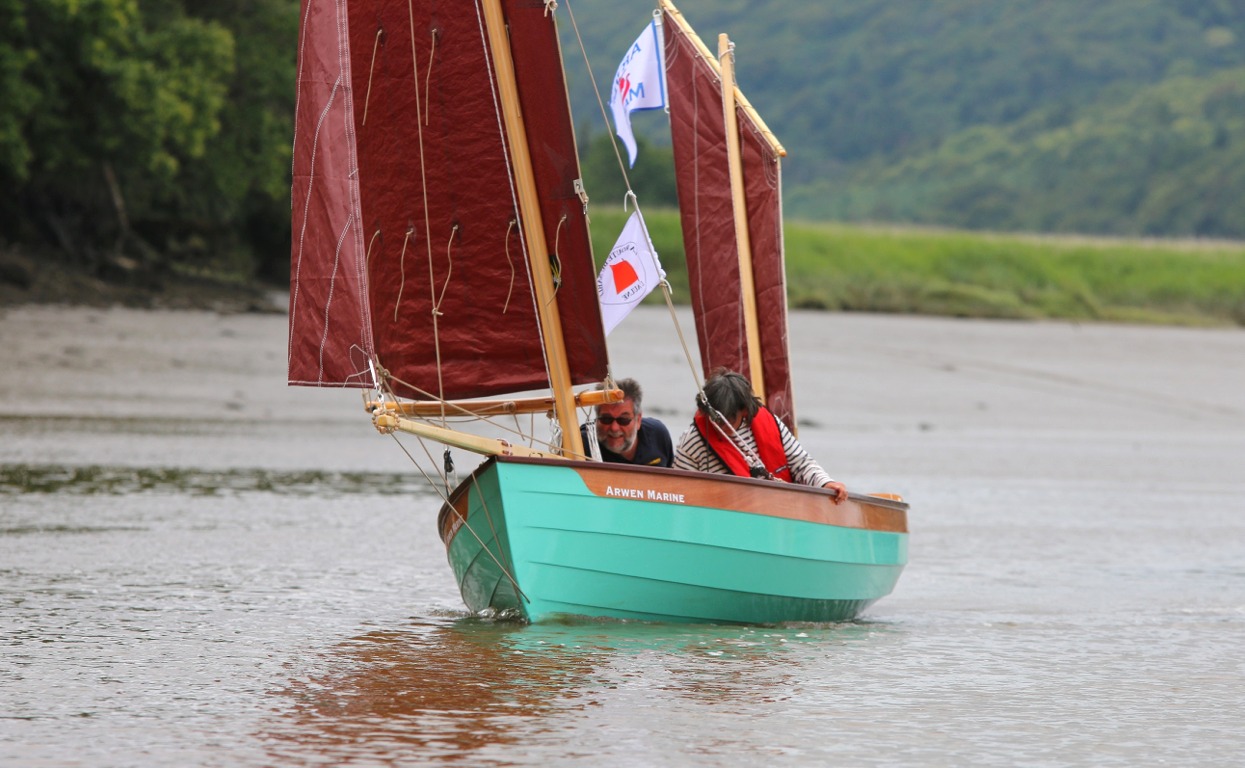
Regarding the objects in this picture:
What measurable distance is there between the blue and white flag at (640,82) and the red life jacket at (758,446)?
8.26 ft

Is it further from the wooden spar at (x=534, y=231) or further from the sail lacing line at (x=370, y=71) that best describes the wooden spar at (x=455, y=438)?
the sail lacing line at (x=370, y=71)

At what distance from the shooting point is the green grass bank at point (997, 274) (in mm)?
44625

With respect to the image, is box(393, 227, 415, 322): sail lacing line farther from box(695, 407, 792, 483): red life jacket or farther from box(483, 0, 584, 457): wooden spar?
box(695, 407, 792, 483): red life jacket

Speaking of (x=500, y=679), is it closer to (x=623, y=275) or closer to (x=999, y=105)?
(x=623, y=275)

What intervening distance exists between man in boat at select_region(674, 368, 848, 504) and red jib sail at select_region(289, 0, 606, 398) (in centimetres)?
81

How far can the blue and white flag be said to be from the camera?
12836mm

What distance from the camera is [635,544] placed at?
10.5 metres

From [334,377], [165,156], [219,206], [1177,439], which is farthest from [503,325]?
[219,206]

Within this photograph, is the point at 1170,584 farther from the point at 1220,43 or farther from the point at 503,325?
the point at 1220,43

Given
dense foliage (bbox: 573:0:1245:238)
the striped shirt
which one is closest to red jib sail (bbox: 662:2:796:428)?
the striped shirt

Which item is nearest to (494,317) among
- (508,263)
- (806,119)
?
(508,263)

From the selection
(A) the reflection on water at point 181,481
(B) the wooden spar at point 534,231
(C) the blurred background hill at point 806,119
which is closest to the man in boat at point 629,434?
(B) the wooden spar at point 534,231

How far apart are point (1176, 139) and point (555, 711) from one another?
129015 millimetres

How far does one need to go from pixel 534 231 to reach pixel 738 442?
6.42 ft
